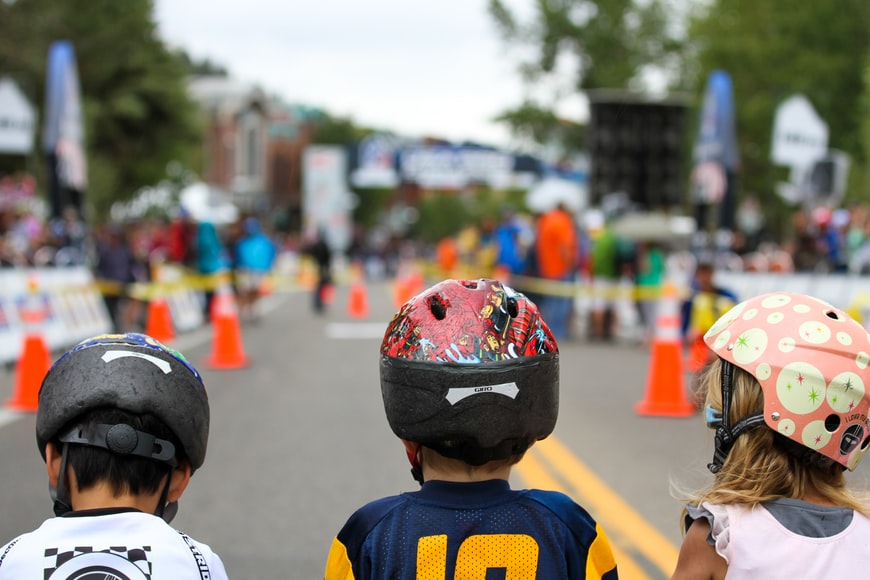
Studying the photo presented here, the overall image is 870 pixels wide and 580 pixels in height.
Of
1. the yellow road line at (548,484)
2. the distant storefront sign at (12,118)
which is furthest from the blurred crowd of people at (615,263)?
the yellow road line at (548,484)

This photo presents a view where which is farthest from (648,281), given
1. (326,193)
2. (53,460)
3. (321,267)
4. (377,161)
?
(326,193)

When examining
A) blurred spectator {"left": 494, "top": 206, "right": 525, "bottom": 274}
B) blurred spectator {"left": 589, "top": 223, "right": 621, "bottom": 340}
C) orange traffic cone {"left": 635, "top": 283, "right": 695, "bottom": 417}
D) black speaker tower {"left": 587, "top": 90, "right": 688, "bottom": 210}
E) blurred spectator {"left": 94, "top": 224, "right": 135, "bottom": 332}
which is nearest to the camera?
orange traffic cone {"left": 635, "top": 283, "right": 695, "bottom": 417}

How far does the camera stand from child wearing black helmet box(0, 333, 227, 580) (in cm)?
219

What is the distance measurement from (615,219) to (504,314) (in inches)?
642

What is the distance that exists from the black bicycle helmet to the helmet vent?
613mm

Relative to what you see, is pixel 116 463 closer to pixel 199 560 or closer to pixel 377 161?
pixel 199 560

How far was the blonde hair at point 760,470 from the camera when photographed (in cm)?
239

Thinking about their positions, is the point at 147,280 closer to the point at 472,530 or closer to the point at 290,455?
the point at 290,455

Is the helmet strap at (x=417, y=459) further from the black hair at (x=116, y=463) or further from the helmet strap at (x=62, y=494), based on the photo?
the helmet strap at (x=62, y=494)

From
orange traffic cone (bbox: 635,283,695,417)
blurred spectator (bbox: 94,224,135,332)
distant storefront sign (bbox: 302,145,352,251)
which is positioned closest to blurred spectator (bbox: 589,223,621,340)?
orange traffic cone (bbox: 635,283,695,417)

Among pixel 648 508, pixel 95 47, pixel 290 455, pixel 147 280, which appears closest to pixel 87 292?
pixel 147 280

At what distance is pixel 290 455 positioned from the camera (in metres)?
7.62

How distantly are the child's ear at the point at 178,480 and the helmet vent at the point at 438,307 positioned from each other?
2.31ft

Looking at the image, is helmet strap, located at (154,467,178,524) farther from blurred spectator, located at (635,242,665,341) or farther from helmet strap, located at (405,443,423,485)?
blurred spectator, located at (635,242,665,341)
